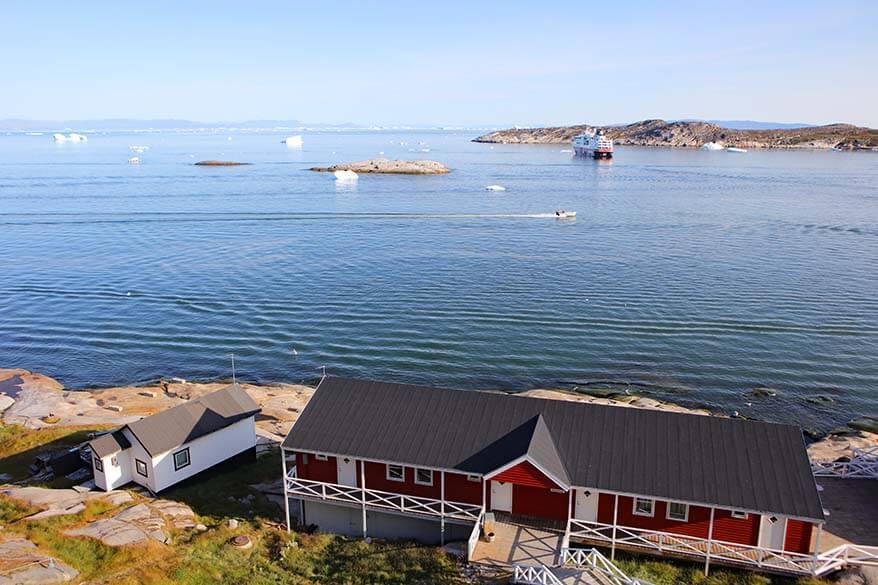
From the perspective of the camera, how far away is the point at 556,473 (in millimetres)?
25016

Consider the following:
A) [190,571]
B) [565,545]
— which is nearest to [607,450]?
[565,545]

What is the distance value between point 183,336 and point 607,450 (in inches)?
1619

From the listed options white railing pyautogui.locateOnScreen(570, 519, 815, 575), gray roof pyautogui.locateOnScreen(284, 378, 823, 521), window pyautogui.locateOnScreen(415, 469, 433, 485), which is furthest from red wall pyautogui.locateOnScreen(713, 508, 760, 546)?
window pyautogui.locateOnScreen(415, 469, 433, 485)

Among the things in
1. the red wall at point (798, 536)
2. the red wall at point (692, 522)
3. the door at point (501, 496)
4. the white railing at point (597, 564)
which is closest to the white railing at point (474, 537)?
the door at point (501, 496)

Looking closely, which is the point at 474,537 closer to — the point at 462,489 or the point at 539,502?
the point at 462,489

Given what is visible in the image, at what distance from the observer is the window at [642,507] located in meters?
25.1

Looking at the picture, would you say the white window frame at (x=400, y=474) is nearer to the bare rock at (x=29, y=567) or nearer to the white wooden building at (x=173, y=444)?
the white wooden building at (x=173, y=444)

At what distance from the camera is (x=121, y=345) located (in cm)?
5381

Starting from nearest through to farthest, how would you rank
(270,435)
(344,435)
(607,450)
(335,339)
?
(607,450) < (344,435) < (270,435) < (335,339)

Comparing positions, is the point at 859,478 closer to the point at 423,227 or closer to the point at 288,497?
the point at 288,497

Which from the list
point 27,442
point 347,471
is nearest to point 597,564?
point 347,471

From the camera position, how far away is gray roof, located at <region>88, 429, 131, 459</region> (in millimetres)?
30766

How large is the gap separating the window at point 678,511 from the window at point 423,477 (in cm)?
949

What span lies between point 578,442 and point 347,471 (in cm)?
1002
